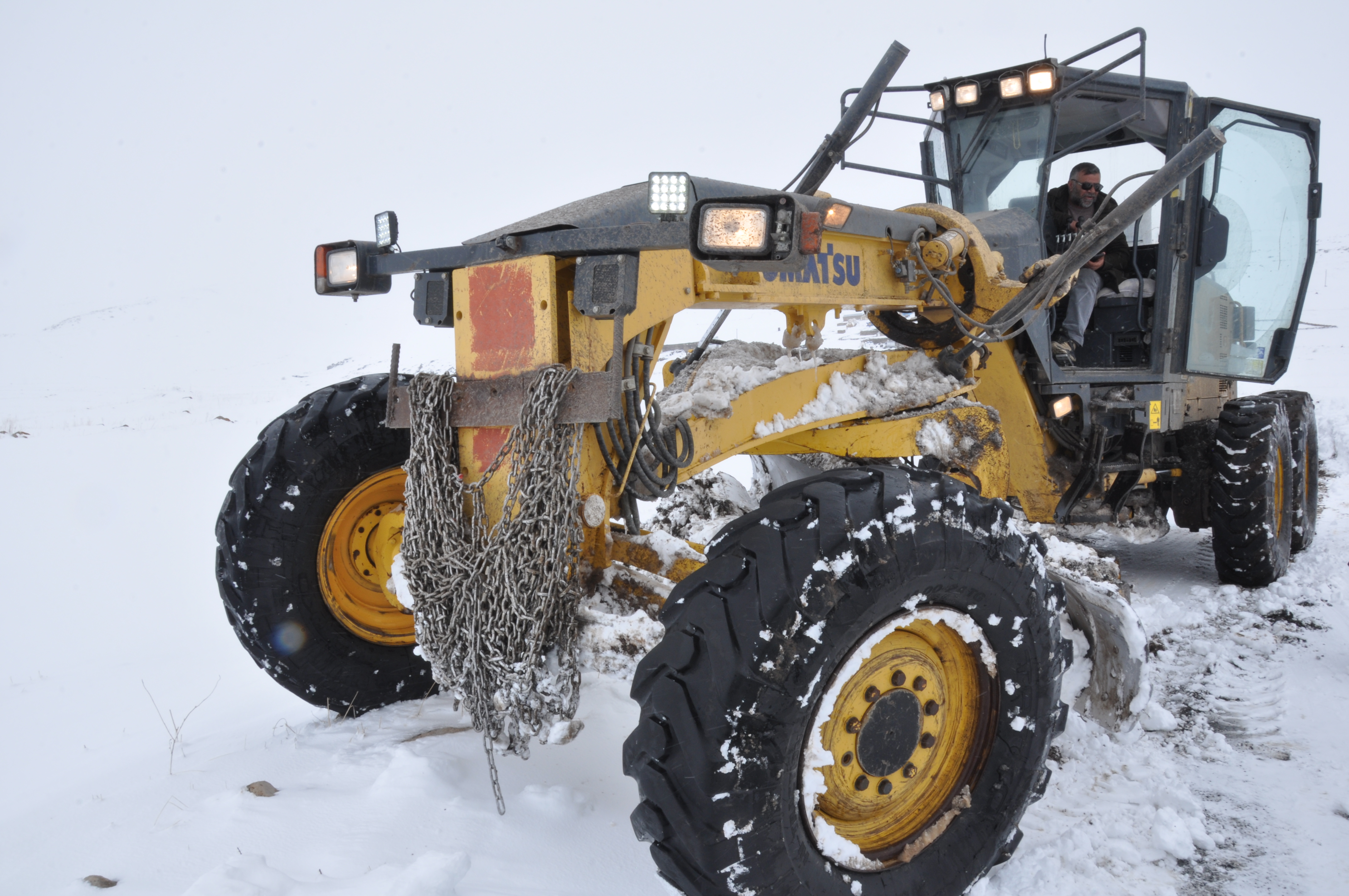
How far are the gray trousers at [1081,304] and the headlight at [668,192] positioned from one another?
331 cm

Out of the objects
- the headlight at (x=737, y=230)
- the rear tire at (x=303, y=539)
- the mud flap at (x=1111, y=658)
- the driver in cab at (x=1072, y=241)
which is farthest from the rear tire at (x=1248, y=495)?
the rear tire at (x=303, y=539)

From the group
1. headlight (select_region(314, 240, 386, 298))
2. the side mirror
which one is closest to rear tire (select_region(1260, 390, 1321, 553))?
the side mirror

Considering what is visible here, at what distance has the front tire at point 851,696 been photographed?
1823mm

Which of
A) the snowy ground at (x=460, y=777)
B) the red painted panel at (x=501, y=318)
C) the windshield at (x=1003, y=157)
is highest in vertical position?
the windshield at (x=1003, y=157)

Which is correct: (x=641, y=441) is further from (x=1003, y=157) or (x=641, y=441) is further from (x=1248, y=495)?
(x=1248, y=495)

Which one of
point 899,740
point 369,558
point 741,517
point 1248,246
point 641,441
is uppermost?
point 1248,246

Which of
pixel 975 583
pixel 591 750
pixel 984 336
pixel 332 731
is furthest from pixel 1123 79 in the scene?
pixel 332 731

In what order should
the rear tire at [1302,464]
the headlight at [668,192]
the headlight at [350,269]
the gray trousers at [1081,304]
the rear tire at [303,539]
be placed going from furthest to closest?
the rear tire at [1302,464], the gray trousers at [1081,304], the rear tire at [303,539], the headlight at [350,269], the headlight at [668,192]

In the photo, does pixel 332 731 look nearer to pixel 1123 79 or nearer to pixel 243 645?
pixel 243 645

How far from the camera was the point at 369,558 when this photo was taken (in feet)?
10.9

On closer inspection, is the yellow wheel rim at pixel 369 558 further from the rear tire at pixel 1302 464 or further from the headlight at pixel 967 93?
the rear tire at pixel 1302 464

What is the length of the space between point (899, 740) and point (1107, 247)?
3.94m

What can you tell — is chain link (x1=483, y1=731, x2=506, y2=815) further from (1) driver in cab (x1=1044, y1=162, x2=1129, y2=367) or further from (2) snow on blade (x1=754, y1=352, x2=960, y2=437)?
(1) driver in cab (x1=1044, y1=162, x2=1129, y2=367)

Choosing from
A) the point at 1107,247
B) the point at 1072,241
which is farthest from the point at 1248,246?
the point at 1072,241
